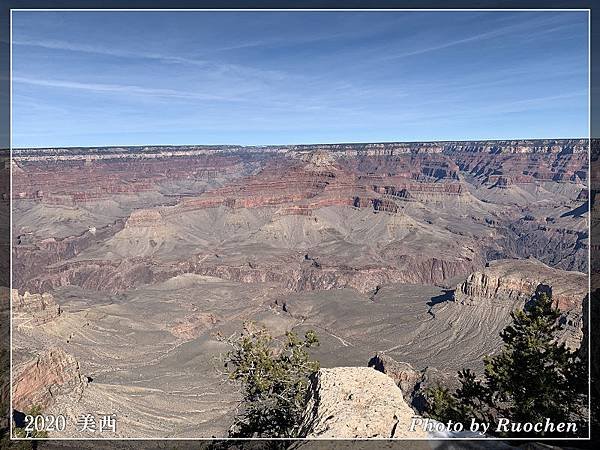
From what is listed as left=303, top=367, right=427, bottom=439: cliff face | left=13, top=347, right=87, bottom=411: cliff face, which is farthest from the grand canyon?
left=303, top=367, right=427, bottom=439: cliff face

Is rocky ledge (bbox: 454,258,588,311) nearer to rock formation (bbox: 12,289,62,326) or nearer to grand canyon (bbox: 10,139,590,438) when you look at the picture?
grand canyon (bbox: 10,139,590,438)

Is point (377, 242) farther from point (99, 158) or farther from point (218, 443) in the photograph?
point (99, 158)

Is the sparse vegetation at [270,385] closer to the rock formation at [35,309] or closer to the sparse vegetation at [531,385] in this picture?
the sparse vegetation at [531,385]

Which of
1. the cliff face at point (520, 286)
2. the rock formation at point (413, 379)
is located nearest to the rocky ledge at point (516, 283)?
the cliff face at point (520, 286)

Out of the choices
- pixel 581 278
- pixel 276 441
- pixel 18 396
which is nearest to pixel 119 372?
pixel 18 396

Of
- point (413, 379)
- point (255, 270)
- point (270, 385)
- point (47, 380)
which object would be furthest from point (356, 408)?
point (255, 270)

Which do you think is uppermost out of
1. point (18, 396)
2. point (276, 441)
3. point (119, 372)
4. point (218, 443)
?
point (276, 441)
